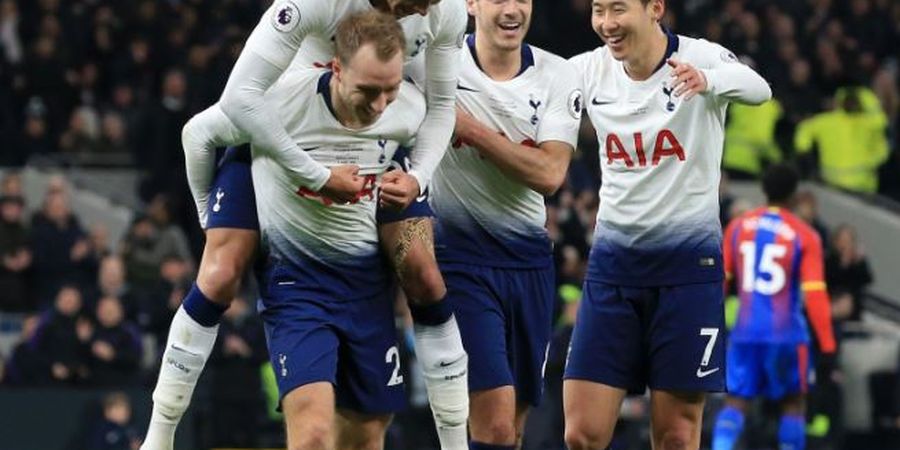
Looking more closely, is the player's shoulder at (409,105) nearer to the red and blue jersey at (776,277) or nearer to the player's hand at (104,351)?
the red and blue jersey at (776,277)

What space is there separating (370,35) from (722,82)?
1.64 meters

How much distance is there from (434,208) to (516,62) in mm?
747

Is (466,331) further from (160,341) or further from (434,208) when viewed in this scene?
(160,341)

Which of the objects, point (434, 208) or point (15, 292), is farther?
point (15, 292)

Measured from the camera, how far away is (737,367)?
1491 cm

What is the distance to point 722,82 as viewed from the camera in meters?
9.01

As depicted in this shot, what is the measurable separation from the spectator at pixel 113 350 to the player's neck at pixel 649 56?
8259 millimetres

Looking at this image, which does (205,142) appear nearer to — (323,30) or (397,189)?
(323,30)

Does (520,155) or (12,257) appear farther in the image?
(12,257)

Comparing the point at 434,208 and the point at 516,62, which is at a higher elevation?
the point at 516,62

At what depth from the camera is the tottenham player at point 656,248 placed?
30.0 ft

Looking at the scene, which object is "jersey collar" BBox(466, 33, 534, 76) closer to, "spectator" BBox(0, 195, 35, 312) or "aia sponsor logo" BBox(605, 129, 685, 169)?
"aia sponsor logo" BBox(605, 129, 685, 169)

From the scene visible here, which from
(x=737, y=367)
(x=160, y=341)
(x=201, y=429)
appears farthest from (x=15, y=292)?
(x=737, y=367)

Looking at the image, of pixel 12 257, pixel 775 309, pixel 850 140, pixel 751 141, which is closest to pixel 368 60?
pixel 775 309
